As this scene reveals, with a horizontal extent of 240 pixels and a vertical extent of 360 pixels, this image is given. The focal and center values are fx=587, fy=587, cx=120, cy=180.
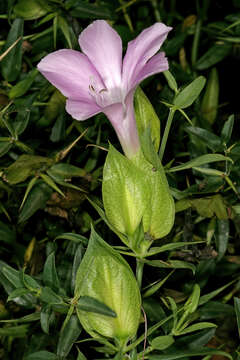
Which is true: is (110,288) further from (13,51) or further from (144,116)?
(13,51)

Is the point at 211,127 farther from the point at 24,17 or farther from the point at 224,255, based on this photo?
the point at 24,17

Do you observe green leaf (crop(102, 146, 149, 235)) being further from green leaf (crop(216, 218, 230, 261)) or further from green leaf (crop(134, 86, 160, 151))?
green leaf (crop(216, 218, 230, 261))

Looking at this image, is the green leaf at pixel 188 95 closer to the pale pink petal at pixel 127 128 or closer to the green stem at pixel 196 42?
the pale pink petal at pixel 127 128

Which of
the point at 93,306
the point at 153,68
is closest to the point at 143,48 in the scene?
the point at 153,68

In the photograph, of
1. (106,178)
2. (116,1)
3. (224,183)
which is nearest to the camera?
(106,178)

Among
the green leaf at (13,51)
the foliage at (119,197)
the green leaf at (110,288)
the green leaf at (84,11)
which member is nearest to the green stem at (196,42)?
the foliage at (119,197)

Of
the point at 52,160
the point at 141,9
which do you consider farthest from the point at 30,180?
the point at 141,9
